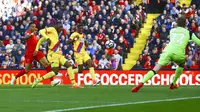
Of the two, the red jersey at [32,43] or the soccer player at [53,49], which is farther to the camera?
the red jersey at [32,43]

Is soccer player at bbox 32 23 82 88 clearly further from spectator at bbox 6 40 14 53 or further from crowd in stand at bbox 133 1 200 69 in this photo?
spectator at bbox 6 40 14 53

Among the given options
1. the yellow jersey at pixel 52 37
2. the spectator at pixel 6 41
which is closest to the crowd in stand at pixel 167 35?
the spectator at pixel 6 41

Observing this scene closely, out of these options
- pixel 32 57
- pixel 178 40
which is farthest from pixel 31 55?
pixel 178 40

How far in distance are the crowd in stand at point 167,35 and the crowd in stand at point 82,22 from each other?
3.88 feet

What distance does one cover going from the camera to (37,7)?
36125mm

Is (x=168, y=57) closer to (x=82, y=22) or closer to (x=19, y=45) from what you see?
(x=19, y=45)

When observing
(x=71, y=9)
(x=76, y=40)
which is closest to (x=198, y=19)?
(x=71, y=9)

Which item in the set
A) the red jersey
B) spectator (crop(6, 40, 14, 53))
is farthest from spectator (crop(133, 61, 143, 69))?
the red jersey

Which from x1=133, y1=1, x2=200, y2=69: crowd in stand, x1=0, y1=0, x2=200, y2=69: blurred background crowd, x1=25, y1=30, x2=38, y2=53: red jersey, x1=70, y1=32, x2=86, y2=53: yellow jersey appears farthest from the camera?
x1=0, y1=0, x2=200, y2=69: blurred background crowd

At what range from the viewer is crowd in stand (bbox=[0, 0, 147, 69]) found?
31.6 meters

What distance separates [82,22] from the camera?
34.1 metres

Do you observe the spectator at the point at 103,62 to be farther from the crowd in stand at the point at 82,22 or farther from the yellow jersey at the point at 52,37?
the yellow jersey at the point at 52,37

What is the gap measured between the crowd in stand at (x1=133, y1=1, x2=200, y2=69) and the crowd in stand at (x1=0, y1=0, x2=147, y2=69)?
3.88 ft

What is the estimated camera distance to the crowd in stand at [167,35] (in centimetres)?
2958
